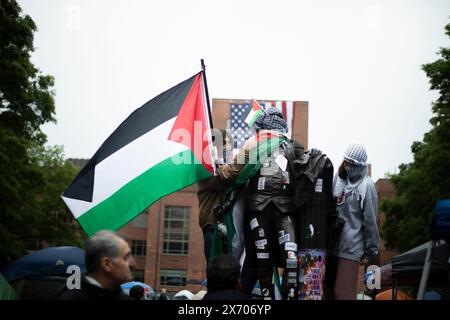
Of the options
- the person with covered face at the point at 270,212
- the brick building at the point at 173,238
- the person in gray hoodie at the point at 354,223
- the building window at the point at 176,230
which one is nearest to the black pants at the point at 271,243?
the person with covered face at the point at 270,212

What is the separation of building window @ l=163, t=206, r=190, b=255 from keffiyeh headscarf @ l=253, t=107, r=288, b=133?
6548 centimetres

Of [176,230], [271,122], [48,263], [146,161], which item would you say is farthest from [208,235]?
[176,230]

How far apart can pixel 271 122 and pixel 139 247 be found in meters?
68.1

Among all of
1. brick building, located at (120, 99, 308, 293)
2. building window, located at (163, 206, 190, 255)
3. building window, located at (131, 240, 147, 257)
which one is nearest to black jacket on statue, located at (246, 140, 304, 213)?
brick building, located at (120, 99, 308, 293)

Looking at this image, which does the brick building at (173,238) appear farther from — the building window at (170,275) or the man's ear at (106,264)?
the man's ear at (106,264)

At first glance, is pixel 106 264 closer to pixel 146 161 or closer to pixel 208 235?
pixel 208 235

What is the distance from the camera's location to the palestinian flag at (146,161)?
7078 millimetres

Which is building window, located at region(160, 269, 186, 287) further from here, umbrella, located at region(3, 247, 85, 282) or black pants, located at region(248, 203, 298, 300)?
black pants, located at region(248, 203, 298, 300)

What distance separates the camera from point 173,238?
72.8 meters

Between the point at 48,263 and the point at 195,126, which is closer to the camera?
the point at 195,126

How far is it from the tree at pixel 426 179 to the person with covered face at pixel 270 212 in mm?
19616

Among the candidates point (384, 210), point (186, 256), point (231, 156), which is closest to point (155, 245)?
point (186, 256)

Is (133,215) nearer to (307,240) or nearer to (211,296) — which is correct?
(307,240)
